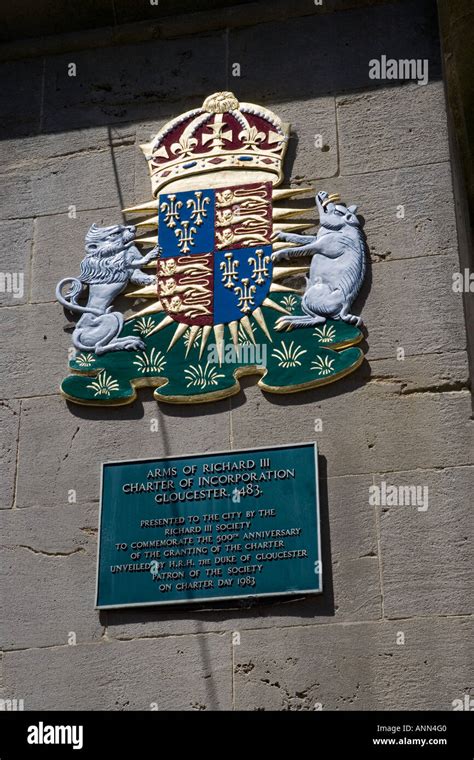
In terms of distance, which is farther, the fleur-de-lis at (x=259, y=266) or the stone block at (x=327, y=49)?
the stone block at (x=327, y=49)

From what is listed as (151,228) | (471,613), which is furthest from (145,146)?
(471,613)

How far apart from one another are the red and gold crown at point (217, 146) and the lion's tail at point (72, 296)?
933 millimetres

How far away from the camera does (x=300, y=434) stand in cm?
821

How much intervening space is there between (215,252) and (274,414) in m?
1.40

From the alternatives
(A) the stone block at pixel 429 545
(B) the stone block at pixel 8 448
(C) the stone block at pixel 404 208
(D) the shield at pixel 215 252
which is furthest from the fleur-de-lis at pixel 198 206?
(A) the stone block at pixel 429 545

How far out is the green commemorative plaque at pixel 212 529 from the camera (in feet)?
25.4

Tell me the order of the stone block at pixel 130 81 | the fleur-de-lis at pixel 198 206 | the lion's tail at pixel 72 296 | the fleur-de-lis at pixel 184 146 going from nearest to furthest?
the lion's tail at pixel 72 296, the fleur-de-lis at pixel 198 206, the fleur-de-lis at pixel 184 146, the stone block at pixel 130 81

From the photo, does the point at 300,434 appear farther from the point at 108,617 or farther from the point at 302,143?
the point at 302,143

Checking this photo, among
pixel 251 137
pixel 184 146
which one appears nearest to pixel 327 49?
pixel 251 137

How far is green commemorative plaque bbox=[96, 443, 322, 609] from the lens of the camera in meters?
7.75

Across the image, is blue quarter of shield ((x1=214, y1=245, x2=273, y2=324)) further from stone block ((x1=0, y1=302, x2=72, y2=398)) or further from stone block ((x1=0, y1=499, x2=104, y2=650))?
stone block ((x1=0, y1=499, x2=104, y2=650))

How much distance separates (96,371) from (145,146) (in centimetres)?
198

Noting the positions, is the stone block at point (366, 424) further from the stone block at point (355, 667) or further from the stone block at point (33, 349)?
the stone block at point (33, 349)

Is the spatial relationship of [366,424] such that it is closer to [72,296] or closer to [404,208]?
[404,208]
